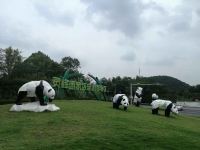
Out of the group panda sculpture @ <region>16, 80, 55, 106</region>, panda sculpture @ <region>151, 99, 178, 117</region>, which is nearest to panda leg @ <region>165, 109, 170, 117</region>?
Answer: panda sculpture @ <region>151, 99, 178, 117</region>

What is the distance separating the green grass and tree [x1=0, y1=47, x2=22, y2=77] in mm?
50609

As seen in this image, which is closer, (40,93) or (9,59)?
(40,93)

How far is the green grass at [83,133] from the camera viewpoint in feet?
48.5

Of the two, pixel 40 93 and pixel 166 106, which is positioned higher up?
pixel 40 93

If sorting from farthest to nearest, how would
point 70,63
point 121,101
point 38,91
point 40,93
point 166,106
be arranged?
point 70,63 → point 166,106 → point 121,101 → point 38,91 → point 40,93

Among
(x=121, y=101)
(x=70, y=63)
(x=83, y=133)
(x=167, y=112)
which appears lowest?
(x=83, y=133)

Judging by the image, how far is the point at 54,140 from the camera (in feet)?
49.5

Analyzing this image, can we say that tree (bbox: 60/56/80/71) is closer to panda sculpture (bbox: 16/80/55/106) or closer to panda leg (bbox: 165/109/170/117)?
panda leg (bbox: 165/109/170/117)

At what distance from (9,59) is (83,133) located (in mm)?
59048

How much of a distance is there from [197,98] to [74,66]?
146ft

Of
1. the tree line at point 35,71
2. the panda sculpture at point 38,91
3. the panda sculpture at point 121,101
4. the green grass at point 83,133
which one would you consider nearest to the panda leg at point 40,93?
the panda sculpture at point 38,91

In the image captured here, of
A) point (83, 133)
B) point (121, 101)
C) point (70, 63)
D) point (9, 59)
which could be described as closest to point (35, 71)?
point (9, 59)

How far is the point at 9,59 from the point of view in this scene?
73.5 meters

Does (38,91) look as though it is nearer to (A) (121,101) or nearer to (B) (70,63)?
(A) (121,101)
